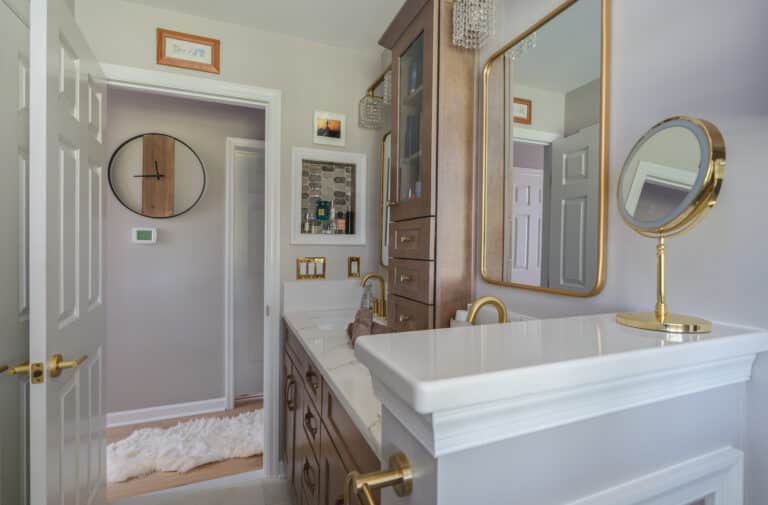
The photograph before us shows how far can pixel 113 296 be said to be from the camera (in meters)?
2.56

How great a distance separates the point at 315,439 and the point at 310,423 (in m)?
0.09

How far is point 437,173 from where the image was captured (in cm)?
125

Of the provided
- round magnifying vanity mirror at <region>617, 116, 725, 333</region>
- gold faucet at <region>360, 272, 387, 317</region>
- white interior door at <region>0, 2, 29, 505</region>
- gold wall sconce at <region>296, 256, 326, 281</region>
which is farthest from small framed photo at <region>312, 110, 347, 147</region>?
round magnifying vanity mirror at <region>617, 116, 725, 333</region>

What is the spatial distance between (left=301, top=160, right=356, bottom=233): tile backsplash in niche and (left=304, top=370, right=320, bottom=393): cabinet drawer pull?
36.8 inches

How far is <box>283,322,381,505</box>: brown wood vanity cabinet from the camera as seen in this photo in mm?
931

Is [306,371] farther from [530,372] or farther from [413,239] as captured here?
[530,372]

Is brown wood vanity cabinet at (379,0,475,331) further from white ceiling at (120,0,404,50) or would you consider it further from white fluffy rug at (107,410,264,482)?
white fluffy rug at (107,410,264,482)

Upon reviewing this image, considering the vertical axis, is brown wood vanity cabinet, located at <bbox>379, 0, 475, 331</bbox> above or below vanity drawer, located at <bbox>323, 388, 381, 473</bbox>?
above

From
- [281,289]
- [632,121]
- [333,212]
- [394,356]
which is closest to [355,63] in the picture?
[333,212]

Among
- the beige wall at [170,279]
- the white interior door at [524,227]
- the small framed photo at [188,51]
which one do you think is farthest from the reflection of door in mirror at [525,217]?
the beige wall at [170,279]

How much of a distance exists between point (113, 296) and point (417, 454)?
286 centimetres

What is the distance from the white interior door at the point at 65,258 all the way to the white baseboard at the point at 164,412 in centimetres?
112

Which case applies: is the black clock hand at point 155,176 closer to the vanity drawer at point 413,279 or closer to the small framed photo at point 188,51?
the small framed photo at point 188,51

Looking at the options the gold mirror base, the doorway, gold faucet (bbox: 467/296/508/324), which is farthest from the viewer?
the doorway
